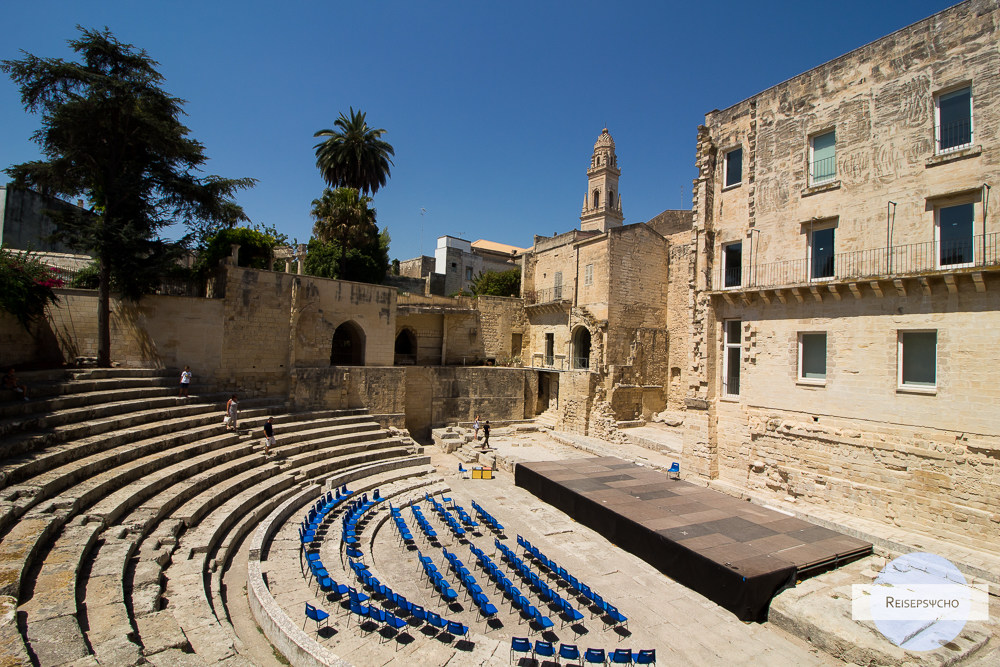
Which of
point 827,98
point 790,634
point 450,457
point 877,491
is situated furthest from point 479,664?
point 827,98

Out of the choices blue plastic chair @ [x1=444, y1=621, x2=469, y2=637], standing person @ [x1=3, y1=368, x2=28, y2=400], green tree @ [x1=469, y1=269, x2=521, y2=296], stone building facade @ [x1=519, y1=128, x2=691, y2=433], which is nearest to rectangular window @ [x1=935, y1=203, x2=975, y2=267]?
blue plastic chair @ [x1=444, y1=621, x2=469, y2=637]

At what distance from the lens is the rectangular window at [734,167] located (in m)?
15.1

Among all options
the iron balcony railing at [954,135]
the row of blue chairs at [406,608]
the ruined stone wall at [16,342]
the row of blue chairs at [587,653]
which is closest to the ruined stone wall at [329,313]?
the ruined stone wall at [16,342]

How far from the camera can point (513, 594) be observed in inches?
341

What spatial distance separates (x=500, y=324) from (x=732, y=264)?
15.3 meters

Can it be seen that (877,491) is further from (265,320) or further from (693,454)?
(265,320)

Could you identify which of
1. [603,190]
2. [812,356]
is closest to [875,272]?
[812,356]

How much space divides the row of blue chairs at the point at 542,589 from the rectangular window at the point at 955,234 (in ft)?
35.1

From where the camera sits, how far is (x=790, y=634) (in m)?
8.35

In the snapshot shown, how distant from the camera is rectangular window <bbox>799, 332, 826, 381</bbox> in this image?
12.8 meters

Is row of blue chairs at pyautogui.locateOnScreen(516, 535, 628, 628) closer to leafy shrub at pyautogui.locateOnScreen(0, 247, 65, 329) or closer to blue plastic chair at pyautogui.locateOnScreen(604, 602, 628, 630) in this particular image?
blue plastic chair at pyautogui.locateOnScreen(604, 602, 628, 630)

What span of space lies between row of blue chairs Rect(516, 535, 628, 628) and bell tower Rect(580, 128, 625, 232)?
4264 centimetres

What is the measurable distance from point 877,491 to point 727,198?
29.0 ft

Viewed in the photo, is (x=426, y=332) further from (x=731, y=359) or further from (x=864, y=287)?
(x=864, y=287)
